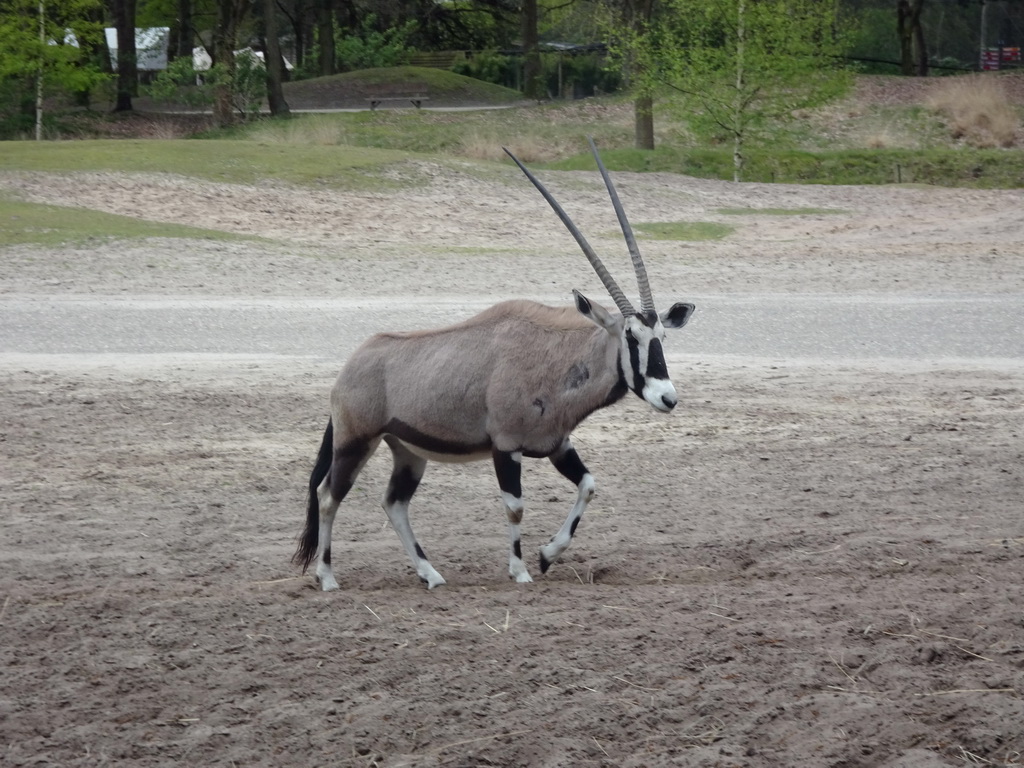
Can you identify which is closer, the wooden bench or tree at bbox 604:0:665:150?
tree at bbox 604:0:665:150

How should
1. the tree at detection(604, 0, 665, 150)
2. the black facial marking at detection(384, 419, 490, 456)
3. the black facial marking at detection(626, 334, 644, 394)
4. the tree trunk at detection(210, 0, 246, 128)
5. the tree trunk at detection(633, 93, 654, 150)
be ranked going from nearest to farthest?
the black facial marking at detection(626, 334, 644, 394), the black facial marking at detection(384, 419, 490, 456), the tree at detection(604, 0, 665, 150), the tree trunk at detection(633, 93, 654, 150), the tree trunk at detection(210, 0, 246, 128)

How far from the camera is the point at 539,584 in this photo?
647cm

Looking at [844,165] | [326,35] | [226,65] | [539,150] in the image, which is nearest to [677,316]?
[844,165]

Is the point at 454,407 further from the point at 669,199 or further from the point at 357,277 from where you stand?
the point at 669,199

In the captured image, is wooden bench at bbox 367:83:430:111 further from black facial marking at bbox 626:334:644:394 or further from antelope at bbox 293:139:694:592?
black facial marking at bbox 626:334:644:394

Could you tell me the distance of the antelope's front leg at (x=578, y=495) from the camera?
6418 millimetres

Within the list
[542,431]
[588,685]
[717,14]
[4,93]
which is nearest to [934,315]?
[542,431]

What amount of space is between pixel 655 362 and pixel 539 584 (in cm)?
135

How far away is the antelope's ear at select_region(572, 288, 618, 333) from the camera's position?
6168mm

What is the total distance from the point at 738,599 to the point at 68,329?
11.2 metres

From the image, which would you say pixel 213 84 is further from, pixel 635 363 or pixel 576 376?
pixel 635 363

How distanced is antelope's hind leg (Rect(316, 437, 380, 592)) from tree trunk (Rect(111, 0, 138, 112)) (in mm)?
43924

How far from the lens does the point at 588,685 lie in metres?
4.86

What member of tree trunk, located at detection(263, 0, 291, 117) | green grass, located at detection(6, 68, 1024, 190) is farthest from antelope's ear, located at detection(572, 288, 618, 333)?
tree trunk, located at detection(263, 0, 291, 117)
